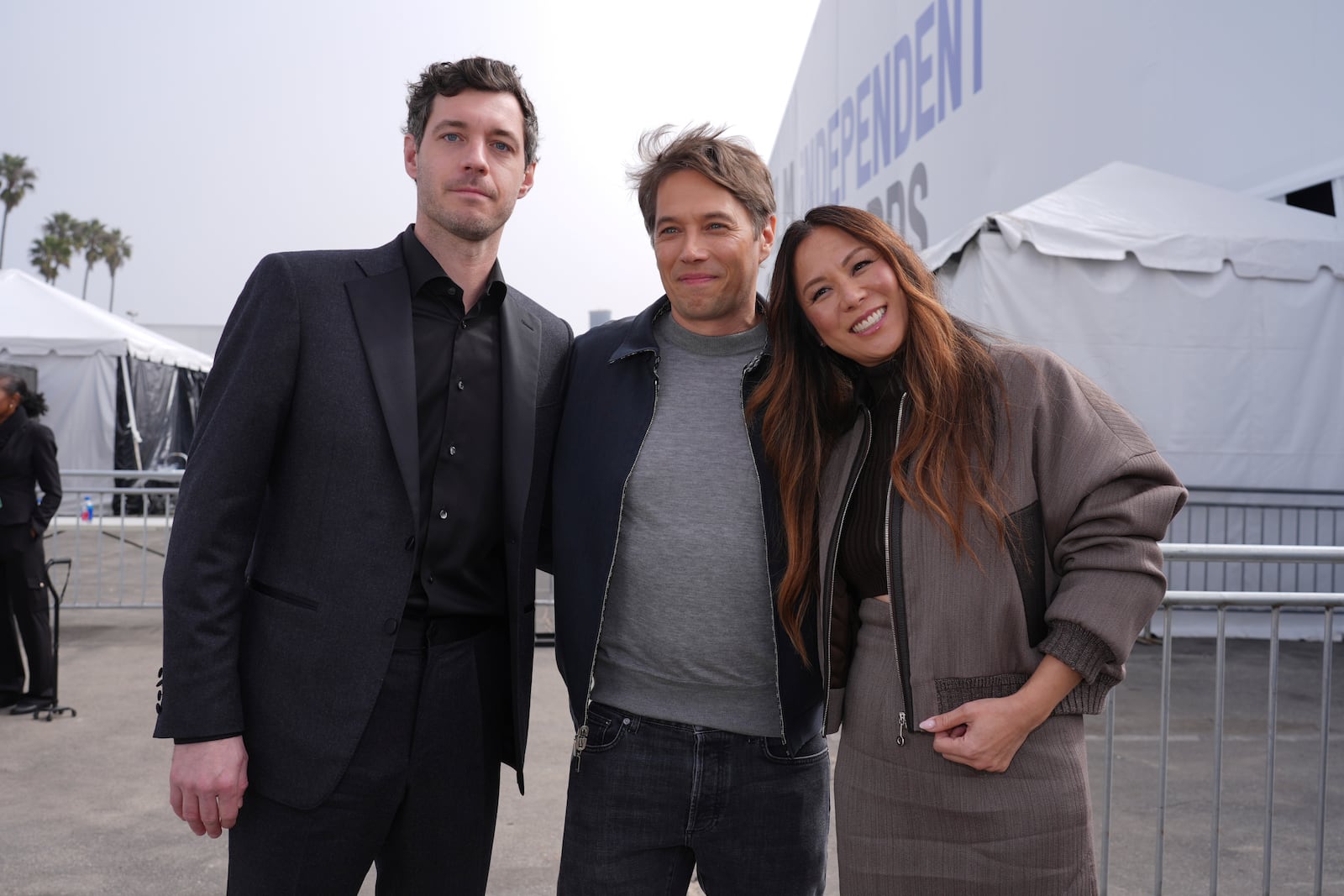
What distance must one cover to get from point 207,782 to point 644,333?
1.38 m

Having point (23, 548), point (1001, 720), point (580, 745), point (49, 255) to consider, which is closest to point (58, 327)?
point (23, 548)

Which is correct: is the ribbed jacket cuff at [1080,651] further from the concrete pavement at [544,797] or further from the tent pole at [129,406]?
the tent pole at [129,406]

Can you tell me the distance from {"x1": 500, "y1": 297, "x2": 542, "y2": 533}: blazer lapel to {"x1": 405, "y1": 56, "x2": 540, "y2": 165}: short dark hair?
45 cm

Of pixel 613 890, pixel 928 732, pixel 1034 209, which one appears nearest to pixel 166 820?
pixel 613 890

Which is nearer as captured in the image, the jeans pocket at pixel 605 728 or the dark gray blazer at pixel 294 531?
the dark gray blazer at pixel 294 531

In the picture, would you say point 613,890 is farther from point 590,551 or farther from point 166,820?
point 166,820

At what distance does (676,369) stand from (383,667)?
979 mm

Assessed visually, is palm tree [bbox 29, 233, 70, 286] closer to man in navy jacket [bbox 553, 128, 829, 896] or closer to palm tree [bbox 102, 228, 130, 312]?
palm tree [bbox 102, 228, 130, 312]

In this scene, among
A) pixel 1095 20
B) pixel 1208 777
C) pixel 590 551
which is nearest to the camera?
pixel 590 551

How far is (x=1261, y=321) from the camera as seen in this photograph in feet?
26.6

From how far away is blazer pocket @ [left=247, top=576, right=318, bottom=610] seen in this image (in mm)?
1995

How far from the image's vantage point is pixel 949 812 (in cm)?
176

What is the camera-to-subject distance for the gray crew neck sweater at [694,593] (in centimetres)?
216

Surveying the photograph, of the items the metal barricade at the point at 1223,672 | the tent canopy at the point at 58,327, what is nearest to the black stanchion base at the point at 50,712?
the metal barricade at the point at 1223,672
